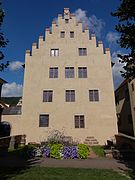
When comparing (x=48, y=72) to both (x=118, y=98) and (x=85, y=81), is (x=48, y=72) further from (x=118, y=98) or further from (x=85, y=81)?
(x=118, y=98)

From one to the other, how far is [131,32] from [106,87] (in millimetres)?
14779

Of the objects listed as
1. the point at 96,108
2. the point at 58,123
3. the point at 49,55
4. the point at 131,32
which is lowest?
the point at 58,123

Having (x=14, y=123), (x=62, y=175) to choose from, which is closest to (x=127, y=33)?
(x=62, y=175)

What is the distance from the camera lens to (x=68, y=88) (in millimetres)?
24297

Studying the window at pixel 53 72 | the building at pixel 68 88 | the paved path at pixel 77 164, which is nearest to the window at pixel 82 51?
the building at pixel 68 88

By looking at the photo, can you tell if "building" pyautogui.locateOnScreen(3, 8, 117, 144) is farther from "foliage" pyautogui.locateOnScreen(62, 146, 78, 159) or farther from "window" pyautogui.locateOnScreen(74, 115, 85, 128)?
"foliage" pyautogui.locateOnScreen(62, 146, 78, 159)

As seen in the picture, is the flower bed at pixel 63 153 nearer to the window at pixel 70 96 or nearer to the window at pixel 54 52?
the window at pixel 70 96

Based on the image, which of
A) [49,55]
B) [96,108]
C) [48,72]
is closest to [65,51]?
[49,55]

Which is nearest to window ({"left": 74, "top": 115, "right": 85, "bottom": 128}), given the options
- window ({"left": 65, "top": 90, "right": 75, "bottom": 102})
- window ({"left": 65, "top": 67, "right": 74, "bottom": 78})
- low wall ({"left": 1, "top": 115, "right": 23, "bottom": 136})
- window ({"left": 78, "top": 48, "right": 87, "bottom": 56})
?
window ({"left": 65, "top": 90, "right": 75, "bottom": 102})

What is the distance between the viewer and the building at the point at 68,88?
23062mm

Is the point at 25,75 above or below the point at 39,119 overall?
above

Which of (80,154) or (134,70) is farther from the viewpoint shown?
(80,154)

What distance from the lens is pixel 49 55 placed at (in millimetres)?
25766

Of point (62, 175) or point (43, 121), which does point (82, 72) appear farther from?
point (62, 175)
